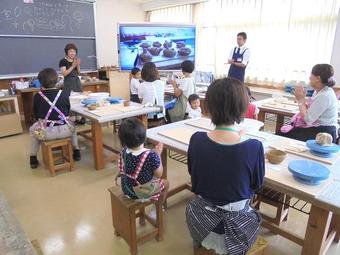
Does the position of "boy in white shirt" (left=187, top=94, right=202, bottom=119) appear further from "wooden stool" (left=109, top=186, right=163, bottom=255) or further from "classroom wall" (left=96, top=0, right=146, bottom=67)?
"classroom wall" (left=96, top=0, right=146, bottom=67)

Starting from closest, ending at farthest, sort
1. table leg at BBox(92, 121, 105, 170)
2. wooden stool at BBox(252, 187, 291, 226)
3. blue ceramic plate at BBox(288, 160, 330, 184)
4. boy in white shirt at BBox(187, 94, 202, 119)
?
1. blue ceramic plate at BBox(288, 160, 330, 184)
2. wooden stool at BBox(252, 187, 291, 226)
3. table leg at BBox(92, 121, 105, 170)
4. boy in white shirt at BBox(187, 94, 202, 119)

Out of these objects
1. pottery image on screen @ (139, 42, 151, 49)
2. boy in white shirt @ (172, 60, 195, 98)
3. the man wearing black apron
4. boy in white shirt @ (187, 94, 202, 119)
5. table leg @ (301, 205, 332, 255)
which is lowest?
table leg @ (301, 205, 332, 255)

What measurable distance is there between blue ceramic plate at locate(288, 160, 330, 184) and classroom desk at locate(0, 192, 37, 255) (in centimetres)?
121

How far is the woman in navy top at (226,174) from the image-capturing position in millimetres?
1107

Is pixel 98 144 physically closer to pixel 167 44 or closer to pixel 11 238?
pixel 11 238

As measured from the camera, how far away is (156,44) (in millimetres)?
4969

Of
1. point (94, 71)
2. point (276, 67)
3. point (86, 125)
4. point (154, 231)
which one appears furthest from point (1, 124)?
point (276, 67)

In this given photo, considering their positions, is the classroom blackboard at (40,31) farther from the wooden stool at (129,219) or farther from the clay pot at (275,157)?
the clay pot at (275,157)

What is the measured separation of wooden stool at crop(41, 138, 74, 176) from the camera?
278cm

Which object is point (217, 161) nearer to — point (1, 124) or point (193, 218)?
point (193, 218)

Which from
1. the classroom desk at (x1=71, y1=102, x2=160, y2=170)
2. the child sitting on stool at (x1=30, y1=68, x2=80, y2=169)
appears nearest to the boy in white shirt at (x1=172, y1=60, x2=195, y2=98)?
the classroom desk at (x1=71, y1=102, x2=160, y2=170)

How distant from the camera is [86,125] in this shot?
4.40 m

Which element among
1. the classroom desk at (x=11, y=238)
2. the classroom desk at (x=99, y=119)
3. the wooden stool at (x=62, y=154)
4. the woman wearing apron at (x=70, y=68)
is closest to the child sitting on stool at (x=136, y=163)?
the classroom desk at (x=11, y=238)

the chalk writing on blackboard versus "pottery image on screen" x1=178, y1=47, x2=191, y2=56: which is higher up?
the chalk writing on blackboard
